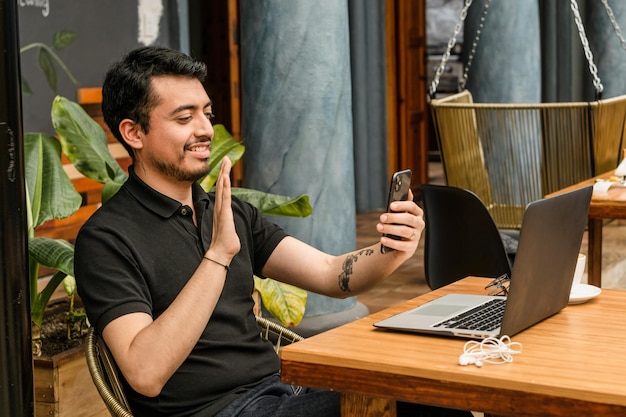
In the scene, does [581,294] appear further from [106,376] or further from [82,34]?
[82,34]

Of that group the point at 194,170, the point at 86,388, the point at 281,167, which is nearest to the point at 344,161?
the point at 281,167

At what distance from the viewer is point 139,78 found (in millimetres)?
2113

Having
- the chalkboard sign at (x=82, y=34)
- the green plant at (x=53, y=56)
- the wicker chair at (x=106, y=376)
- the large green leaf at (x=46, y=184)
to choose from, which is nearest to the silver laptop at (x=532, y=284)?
the wicker chair at (x=106, y=376)

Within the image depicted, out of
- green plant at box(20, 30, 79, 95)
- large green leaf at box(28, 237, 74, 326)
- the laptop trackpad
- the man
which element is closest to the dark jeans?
the man

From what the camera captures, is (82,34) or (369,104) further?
(369,104)

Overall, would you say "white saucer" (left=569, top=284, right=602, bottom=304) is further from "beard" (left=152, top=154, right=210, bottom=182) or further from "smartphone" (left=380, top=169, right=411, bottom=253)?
"beard" (left=152, top=154, right=210, bottom=182)

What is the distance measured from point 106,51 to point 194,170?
4.02 metres

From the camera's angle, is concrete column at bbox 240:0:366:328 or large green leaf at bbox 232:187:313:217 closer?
large green leaf at bbox 232:187:313:217

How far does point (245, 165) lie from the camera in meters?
4.53

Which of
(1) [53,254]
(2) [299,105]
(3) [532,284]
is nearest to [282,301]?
(1) [53,254]

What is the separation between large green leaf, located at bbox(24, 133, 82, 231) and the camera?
2973mm

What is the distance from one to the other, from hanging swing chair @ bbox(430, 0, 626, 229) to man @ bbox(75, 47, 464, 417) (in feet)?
9.49

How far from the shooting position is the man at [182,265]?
1.84 metres

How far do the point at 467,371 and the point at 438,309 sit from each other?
1.39ft
